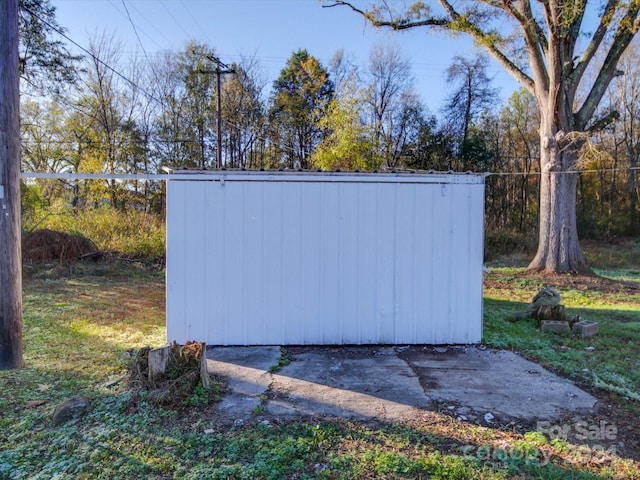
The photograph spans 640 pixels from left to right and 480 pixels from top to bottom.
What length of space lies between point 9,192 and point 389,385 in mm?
3923

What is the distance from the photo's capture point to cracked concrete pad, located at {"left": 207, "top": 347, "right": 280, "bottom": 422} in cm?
302

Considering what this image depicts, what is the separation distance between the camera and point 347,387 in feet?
11.3

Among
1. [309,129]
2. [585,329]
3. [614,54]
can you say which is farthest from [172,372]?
[309,129]

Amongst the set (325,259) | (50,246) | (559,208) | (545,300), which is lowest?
(545,300)

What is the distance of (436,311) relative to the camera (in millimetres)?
4715

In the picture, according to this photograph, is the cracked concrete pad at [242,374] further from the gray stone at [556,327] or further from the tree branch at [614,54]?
the tree branch at [614,54]

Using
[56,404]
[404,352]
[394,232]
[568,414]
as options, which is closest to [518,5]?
[394,232]

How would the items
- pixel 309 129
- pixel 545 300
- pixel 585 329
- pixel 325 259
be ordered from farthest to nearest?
pixel 309 129
pixel 545 300
pixel 585 329
pixel 325 259

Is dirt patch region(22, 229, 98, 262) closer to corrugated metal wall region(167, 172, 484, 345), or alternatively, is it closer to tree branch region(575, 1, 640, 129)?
corrugated metal wall region(167, 172, 484, 345)

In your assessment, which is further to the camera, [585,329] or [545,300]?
[545,300]

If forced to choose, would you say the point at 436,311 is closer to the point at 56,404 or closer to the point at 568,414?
the point at 568,414

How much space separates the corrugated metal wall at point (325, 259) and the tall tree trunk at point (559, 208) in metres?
7.58

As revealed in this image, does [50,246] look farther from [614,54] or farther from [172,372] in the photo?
[614,54]

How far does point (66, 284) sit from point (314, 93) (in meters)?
15.0
